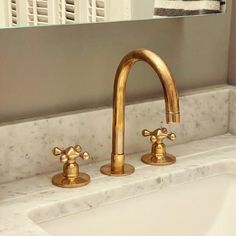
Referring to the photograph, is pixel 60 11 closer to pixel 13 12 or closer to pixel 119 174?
pixel 13 12

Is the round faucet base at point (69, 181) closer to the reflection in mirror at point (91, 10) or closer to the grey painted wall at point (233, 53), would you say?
the reflection in mirror at point (91, 10)

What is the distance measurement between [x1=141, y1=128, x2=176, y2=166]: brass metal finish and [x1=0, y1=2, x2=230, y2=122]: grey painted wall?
106 mm

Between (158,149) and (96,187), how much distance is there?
175 millimetres

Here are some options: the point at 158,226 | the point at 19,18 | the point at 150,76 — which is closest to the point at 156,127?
the point at 150,76

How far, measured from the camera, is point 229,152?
115 cm

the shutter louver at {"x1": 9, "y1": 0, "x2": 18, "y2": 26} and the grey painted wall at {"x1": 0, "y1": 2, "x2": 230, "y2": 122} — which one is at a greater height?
the shutter louver at {"x1": 9, "y1": 0, "x2": 18, "y2": 26}

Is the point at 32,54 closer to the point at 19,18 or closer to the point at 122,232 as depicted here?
the point at 19,18

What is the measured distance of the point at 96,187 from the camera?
97cm

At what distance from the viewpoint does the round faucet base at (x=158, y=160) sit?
1080 millimetres

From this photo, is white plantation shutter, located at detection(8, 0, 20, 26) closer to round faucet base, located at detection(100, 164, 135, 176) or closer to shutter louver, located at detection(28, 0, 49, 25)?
shutter louver, located at detection(28, 0, 49, 25)

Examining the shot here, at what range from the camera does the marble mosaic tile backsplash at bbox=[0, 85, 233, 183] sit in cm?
98

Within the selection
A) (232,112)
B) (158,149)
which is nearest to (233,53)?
(232,112)

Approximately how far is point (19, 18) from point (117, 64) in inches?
9.4

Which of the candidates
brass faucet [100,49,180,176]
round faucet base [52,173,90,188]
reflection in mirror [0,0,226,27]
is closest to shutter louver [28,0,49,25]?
reflection in mirror [0,0,226,27]
